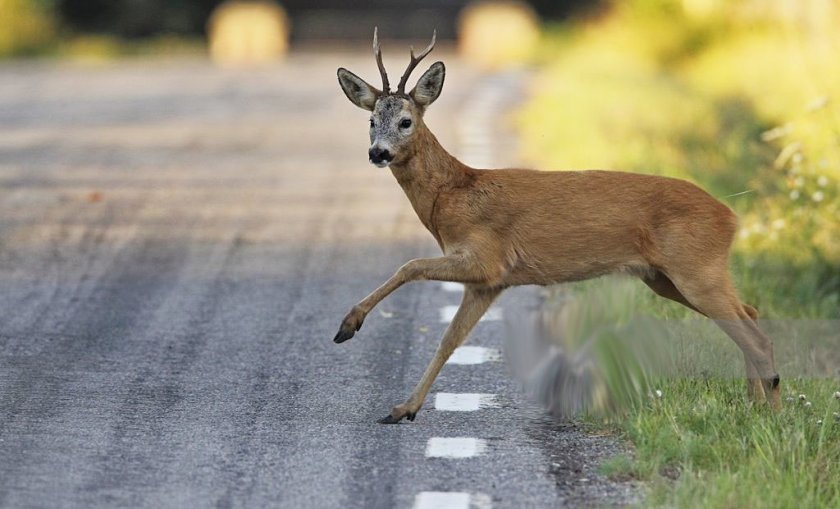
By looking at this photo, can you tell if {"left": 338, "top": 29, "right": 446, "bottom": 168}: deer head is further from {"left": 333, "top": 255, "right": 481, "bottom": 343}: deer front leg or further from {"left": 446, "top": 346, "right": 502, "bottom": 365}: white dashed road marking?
{"left": 446, "top": 346, "right": 502, "bottom": 365}: white dashed road marking

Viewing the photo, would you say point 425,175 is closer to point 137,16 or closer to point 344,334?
point 344,334

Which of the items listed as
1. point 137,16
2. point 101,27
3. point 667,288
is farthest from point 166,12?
point 667,288

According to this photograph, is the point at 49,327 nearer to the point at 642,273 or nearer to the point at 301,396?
the point at 301,396

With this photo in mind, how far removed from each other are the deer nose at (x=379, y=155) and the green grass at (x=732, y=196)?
1.44 metres

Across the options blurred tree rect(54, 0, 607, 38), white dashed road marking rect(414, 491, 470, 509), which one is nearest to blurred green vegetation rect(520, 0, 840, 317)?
white dashed road marking rect(414, 491, 470, 509)

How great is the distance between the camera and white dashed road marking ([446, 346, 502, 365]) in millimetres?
8891

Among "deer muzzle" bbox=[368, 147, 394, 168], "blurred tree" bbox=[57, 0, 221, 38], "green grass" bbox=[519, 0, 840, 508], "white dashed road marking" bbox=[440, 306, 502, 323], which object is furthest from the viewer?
"blurred tree" bbox=[57, 0, 221, 38]

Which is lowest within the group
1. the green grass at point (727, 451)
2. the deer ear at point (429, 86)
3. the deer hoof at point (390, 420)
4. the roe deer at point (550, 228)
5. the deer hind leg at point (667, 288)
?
the deer hoof at point (390, 420)

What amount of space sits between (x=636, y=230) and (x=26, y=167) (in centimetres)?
864

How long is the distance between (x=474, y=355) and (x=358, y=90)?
1.72 m

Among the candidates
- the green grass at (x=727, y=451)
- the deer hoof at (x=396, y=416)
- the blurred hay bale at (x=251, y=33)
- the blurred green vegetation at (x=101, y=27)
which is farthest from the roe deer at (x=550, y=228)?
the blurred hay bale at (x=251, y=33)

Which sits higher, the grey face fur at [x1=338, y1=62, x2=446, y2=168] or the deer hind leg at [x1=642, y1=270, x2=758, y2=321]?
the grey face fur at [x1=338, y1=62, x2=446, y2=168]

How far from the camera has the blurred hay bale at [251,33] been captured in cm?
3142

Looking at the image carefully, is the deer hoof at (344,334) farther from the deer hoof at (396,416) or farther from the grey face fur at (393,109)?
the grey face fur at (393,109)
